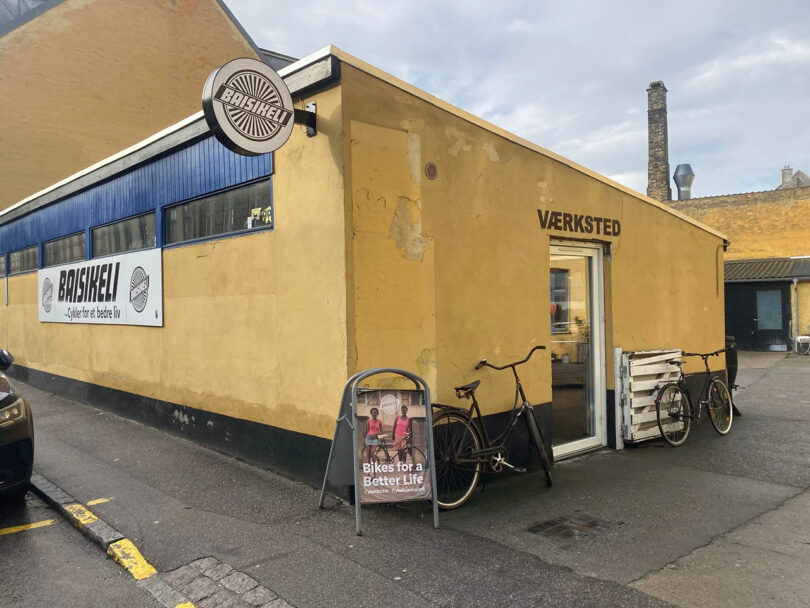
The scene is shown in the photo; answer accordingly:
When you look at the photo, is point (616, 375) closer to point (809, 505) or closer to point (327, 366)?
point (809, 505)

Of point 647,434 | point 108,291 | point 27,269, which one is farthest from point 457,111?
point 27,269

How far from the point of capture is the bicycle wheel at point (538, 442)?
5.45 m

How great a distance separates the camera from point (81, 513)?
16.1 feet

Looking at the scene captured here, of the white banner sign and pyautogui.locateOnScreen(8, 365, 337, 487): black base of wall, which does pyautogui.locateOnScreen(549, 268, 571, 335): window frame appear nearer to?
pyautogui.locateOnScreen(8, 365, 337, 487): black base of wall

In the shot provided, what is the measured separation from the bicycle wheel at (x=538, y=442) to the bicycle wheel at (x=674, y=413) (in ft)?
7.67

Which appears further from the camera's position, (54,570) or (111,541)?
(111,541)

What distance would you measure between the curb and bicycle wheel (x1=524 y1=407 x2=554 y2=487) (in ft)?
10.6

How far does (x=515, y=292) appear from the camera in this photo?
20.1ft

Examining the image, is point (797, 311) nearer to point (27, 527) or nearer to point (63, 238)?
point (63, 238)

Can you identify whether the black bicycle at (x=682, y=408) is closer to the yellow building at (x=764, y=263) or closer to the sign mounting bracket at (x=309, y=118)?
the sign mounting bracket at (x=309, y=118)

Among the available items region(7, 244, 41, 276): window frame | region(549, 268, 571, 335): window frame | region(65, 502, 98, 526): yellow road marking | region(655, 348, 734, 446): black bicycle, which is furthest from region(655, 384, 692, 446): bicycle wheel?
region(7, 244, 41, 276): window frame

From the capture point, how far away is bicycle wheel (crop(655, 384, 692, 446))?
7.25 metres

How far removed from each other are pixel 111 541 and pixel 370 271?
9.35ft

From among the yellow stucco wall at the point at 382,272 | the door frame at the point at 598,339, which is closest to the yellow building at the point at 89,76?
the yellow stucco wall at the point at 382,272
